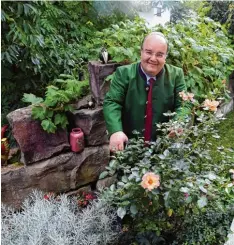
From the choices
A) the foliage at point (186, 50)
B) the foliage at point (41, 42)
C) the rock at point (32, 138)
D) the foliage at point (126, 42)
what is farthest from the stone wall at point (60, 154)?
the foliage at point (41, 42)

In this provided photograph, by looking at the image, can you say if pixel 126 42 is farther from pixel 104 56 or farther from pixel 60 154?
pixel 60 154

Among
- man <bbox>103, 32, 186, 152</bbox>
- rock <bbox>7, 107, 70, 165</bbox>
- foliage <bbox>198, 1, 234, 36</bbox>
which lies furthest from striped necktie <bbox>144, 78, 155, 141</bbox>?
foliage <bbox>198, 1, 234, 36</bbox>

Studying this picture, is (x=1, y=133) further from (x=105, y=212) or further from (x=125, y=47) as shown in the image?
(x=125, y=47)

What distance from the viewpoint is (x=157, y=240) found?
77.1 inches

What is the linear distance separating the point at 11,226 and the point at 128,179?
99 cm

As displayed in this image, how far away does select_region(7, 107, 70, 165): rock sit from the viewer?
7.98ft

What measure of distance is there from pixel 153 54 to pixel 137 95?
0.29 meters

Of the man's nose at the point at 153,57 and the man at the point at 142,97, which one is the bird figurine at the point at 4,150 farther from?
the man's nose at the point at 153,57

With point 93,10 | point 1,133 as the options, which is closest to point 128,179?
point 1,133

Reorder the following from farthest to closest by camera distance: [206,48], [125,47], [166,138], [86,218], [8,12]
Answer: [206,48] → [125,47] → [8,12] → [86,218] → [166,138]

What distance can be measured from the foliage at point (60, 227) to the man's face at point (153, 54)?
85cm

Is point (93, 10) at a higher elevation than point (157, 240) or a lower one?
higher

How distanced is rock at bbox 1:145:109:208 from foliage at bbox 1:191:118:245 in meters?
0.34

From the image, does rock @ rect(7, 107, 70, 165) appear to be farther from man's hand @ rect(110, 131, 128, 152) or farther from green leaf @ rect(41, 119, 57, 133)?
man's hand @ rect(110, 131, 128, 152)
